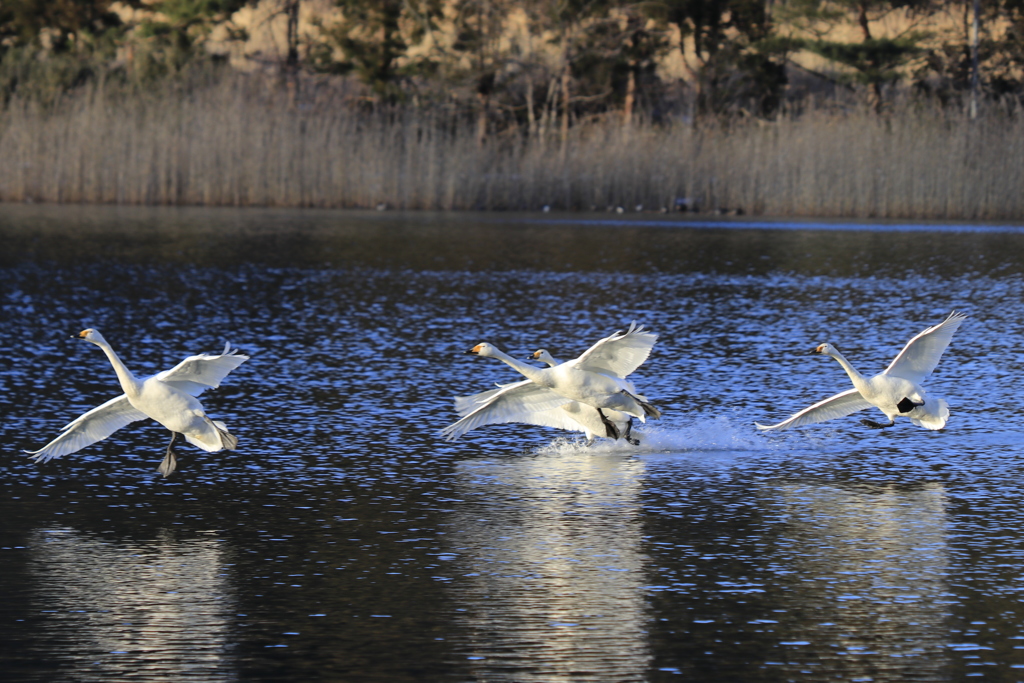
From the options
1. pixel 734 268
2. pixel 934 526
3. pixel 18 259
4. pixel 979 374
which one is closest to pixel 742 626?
pixel 934 526

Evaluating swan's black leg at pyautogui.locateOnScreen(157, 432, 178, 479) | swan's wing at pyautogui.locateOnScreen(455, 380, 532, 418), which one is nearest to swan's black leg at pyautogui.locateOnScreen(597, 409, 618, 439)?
swan's wing at pyautogui.locateOnScreen(455, 380, 532, 418)

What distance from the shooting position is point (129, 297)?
1516 cm

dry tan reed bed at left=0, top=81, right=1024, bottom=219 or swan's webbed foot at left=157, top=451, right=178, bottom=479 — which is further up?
dry tan reed bed at left=0, top=81, right=1024, bottom=219

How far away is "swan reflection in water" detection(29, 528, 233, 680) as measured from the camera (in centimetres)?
448

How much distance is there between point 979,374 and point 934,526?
15.1 feet

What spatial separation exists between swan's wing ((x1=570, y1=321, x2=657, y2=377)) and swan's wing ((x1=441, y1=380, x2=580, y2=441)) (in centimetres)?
34

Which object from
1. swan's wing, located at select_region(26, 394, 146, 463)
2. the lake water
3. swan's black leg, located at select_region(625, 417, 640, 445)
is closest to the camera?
the lake water

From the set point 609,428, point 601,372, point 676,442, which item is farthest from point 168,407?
point 676,442

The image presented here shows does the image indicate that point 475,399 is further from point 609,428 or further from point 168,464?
A: point 168,464

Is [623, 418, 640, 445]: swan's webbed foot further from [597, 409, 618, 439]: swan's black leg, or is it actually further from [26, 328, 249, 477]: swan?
[26, 328, 249, 477]: swan

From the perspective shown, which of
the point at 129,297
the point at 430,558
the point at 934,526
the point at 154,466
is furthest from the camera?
the point at 129,297

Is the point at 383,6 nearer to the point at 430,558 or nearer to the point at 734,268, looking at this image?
the point at 734,268

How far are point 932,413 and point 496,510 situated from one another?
2610 mm

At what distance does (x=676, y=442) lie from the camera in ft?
27.1
